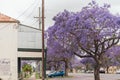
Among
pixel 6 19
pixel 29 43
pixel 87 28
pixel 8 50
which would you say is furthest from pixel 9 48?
pixel 87 28

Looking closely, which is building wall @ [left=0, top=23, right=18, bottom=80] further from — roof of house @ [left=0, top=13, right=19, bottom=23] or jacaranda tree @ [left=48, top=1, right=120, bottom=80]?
jacaranda tree @ [left=48, top=1, right=120, bottom=80]

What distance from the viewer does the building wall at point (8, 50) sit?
134 ft

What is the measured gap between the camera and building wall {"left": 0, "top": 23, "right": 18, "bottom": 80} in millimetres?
40719

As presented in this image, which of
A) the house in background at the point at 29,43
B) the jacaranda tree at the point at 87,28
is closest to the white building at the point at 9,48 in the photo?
the house in background at the point at 29,43

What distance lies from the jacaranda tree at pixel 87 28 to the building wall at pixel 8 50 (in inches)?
196

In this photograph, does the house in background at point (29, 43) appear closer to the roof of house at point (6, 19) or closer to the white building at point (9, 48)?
the white building at point (9, 48)

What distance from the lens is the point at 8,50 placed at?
40.8 meters

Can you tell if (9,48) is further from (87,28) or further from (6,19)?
(87,28)

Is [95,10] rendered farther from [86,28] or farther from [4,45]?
[4,45]

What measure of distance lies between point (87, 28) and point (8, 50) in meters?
8.45

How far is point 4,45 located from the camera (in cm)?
4084

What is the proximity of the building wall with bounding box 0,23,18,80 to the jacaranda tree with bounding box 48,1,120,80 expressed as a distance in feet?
16.3

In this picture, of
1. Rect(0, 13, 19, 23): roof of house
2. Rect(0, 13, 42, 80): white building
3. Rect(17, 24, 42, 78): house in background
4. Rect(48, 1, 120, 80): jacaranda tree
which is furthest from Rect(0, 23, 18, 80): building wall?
Rect(48, 1, 120, 80): jacaranda tree

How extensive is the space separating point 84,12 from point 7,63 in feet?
31.4
